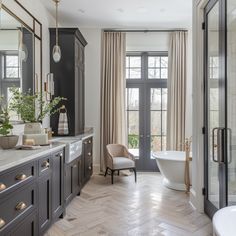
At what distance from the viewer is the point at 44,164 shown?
110 inches

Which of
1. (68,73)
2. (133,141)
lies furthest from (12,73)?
(133,141)

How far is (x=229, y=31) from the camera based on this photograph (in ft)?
9.55

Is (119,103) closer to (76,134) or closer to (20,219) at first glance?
(76,134)

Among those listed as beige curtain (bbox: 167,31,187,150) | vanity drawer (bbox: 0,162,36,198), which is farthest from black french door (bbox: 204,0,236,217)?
beige curtain (bbox: 167,31,187,150)

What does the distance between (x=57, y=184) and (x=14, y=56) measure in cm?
171

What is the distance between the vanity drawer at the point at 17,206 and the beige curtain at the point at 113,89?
11.4 feet

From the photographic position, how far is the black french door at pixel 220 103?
9.45 ft

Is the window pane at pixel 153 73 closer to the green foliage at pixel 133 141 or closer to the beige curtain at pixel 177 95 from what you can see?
the beige curtain at pixel 177 95

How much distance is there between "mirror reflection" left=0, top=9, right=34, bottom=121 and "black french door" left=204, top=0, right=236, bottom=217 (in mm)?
2525

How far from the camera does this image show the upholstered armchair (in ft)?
17.0

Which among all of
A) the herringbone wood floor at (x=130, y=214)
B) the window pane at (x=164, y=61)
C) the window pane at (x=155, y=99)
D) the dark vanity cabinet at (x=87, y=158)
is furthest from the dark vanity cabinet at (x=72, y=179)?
the window pane at (x=164, y=61)

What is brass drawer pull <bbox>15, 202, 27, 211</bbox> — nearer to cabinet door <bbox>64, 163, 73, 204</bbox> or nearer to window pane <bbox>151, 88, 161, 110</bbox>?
cabinet door <bbox>64, 163, 73, 204</bbox>

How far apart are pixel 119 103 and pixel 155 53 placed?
1454 mm

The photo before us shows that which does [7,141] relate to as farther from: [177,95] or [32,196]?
[177,95]
